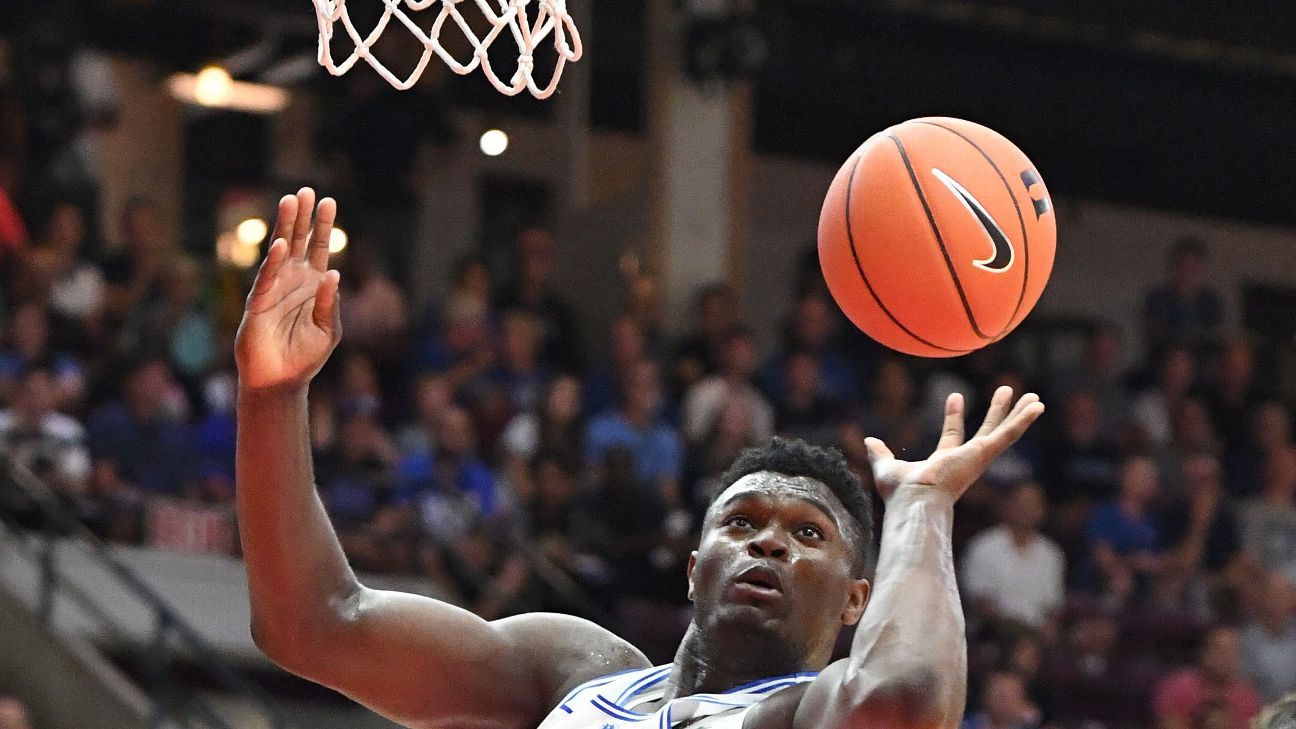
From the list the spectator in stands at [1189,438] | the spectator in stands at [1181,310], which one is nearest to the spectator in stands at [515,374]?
the spectator in stands at [1189,438]

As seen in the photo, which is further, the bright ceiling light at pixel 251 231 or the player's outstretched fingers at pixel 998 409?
the bright ceiling light at pixel 251 231

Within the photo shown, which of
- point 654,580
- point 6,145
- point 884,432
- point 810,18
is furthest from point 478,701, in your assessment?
point 810,18

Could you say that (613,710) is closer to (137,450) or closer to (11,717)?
(11,717)

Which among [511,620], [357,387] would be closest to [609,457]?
[357,387]

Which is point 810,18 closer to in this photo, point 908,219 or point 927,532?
point 908,219

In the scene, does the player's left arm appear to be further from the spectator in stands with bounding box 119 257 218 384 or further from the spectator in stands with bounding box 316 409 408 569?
the spectator in stands with bounding box 119 257 218 384

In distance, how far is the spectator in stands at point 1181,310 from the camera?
13023mm

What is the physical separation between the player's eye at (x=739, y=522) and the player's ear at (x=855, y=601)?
0.66 ft

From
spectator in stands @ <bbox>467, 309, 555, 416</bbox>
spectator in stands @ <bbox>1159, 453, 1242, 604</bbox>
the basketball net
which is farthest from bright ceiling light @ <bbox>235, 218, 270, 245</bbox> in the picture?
the basketball net

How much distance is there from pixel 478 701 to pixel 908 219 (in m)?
1.17

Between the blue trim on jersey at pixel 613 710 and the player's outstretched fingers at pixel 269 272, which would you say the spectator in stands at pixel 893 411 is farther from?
the player's outstretched fingers at pixel 269 272

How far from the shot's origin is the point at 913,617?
2.91 m

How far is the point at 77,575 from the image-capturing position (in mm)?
9398

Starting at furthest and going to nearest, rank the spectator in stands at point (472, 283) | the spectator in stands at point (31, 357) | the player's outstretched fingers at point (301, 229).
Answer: the spectator in stands at point (472, 283) → the spectator in stands at point (31, 357) → the player's outstretched fingers at point (301, 229)
